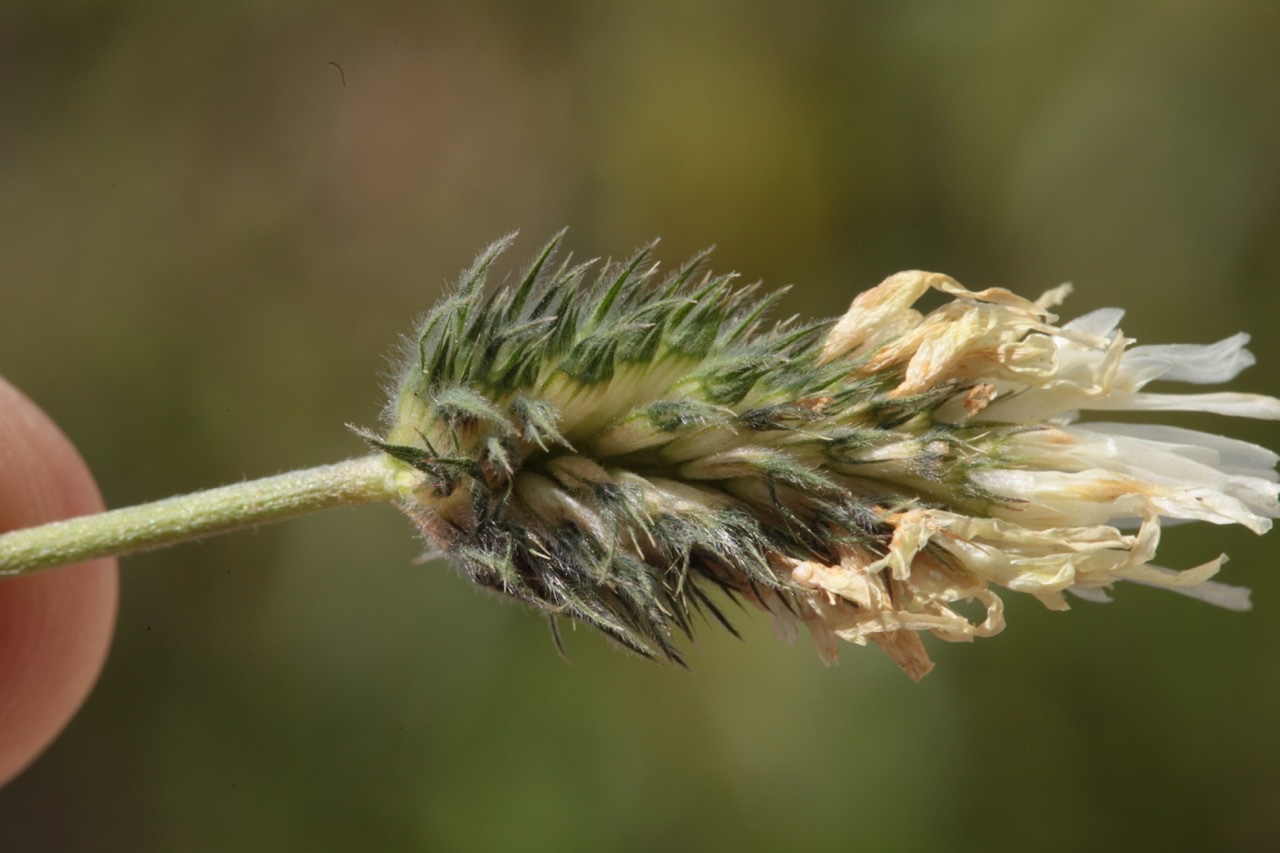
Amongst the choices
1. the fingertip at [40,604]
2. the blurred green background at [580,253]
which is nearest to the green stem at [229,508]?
the fingertip at [40,604]

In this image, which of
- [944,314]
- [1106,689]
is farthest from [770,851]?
[944,314]

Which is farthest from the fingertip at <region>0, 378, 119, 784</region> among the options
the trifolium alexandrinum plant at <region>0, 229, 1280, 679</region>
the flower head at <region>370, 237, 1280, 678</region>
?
the flower head at <region>370, 237, 1280, 678</region>

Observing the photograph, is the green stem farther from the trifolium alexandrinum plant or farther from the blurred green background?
the blurred green background

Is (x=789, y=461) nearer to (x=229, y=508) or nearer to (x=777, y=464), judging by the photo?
(x=777, y=464)

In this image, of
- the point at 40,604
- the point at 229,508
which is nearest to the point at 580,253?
the point at 40,604

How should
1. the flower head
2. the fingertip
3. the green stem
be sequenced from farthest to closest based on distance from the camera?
the fingertip
the green stem
the flower head

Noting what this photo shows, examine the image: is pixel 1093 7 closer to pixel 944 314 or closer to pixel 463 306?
pixel 944 314
